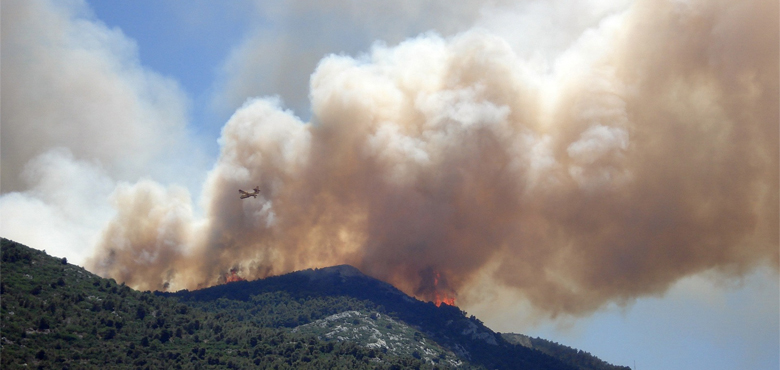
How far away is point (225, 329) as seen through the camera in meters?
158

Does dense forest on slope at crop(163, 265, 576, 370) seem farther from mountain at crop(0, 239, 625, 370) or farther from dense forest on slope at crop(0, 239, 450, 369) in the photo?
dense forest on slope at crop(0, 239, 450, 369)

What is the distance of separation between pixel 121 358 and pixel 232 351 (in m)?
23.0

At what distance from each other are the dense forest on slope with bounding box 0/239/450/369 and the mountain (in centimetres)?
21

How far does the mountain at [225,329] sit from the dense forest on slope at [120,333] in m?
0.21

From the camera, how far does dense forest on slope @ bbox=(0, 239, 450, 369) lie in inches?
4939

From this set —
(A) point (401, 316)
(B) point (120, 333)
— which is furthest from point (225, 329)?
(A) point (401, 316)

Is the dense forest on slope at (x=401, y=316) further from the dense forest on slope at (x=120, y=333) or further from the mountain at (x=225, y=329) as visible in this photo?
the dense forest on slope at (x=120, y=333)

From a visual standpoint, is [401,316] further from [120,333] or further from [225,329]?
[120,333]

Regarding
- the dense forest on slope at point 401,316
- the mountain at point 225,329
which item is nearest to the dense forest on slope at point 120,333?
the mountain at point 225,329

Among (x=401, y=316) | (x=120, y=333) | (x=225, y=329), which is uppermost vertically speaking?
(x=401, y=316)

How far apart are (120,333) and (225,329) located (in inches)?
921

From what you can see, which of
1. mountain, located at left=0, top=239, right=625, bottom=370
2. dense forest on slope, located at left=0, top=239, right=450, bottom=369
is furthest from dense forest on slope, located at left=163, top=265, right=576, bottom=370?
dense forest on slope, located at left=0, top=239, right=450, bottom=369

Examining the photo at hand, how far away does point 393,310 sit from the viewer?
191 metres

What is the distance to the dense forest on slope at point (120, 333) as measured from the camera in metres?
125
